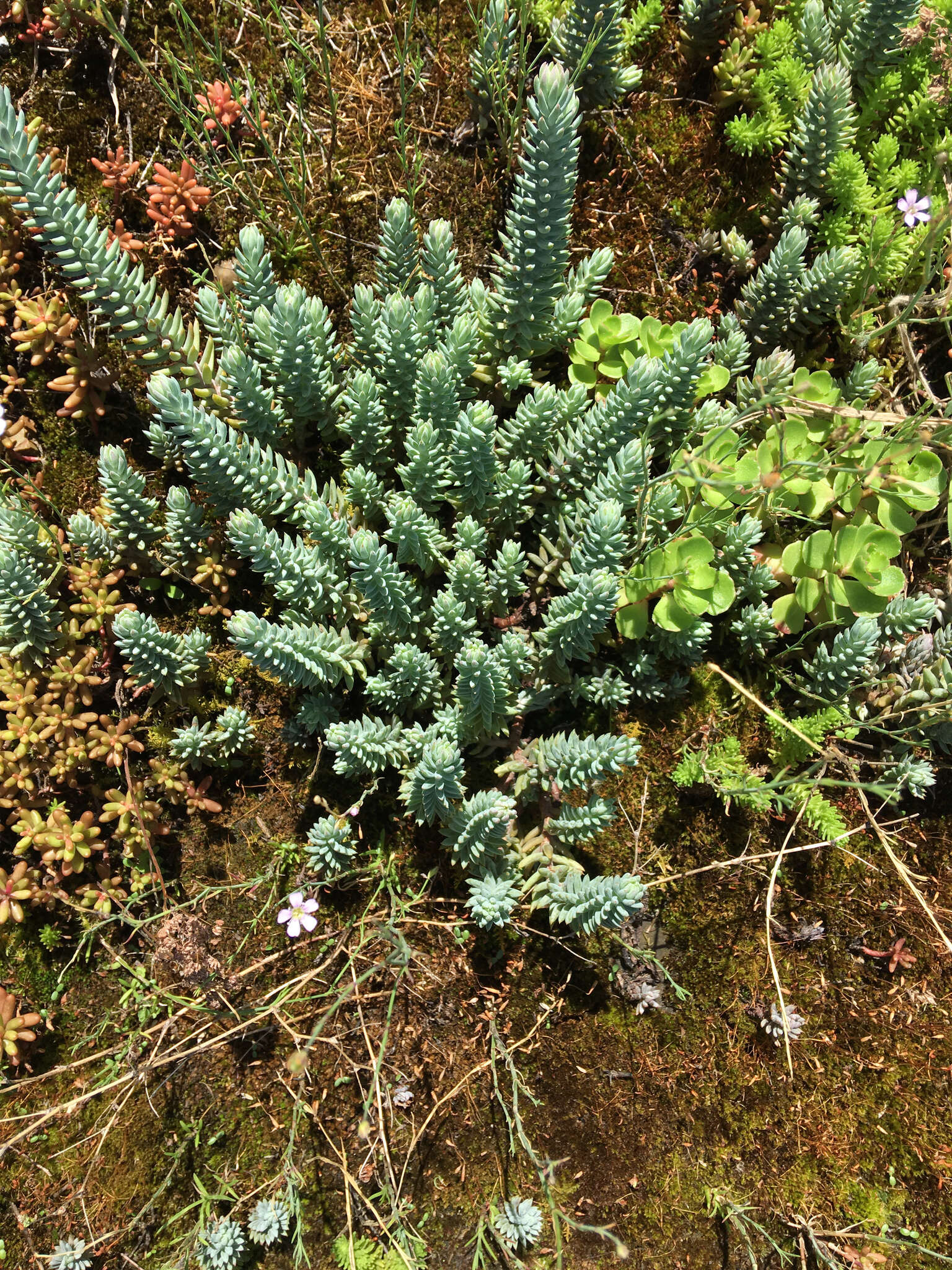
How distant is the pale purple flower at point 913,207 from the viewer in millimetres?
3273

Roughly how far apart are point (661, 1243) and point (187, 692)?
2.87 m

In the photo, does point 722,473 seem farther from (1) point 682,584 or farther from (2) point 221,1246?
(2) point 221,1246

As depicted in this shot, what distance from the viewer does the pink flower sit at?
3.02 m

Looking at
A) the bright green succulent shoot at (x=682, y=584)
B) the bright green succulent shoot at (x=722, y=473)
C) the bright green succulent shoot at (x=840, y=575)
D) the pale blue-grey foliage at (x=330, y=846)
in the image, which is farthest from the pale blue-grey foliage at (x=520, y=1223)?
the bright green succulent shoot at (x=722, y=473)

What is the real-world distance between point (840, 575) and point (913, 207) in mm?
1491

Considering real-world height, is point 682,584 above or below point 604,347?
below

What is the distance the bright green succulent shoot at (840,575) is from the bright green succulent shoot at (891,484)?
0.44 ft

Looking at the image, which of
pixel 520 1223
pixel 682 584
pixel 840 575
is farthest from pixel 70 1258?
pixel 840 575

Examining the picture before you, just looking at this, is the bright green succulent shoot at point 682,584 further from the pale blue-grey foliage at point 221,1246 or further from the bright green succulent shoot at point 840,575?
the pale blue-grey foliage at point 221,1246

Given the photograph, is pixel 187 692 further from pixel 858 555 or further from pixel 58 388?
pixel 858 555

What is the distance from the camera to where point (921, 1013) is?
343cm

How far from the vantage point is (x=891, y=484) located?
3422 millimetres

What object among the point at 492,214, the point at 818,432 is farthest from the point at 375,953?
the point at 492,214

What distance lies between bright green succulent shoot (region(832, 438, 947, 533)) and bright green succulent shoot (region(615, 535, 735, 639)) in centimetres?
68
